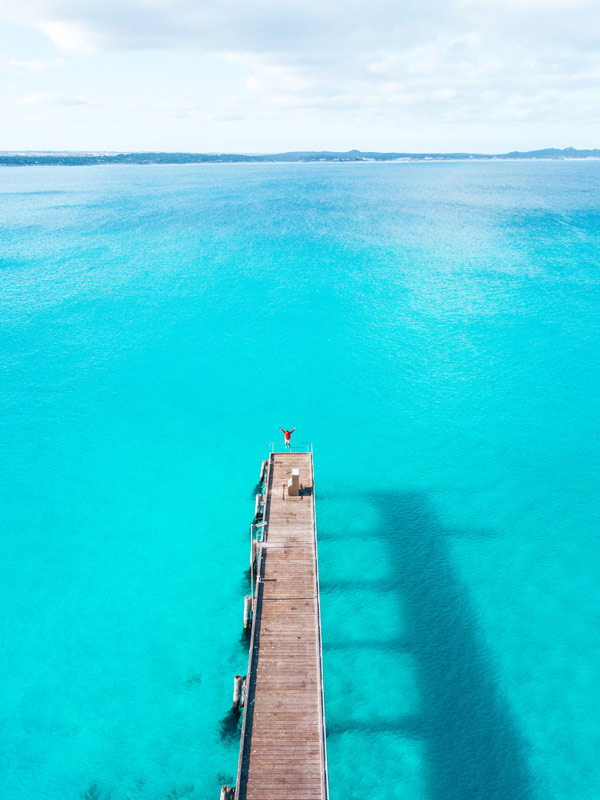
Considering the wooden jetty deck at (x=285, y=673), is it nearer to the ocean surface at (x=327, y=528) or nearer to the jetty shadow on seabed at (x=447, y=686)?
the ocean surface at (x=327, y=528)

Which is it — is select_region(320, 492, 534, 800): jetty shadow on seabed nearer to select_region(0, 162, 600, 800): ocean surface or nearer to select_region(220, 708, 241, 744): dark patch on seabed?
select_region(0, 162, 600, 800): ocean surface

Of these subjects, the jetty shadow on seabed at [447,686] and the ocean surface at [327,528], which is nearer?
the jetty shadow on seabed at [447,686]

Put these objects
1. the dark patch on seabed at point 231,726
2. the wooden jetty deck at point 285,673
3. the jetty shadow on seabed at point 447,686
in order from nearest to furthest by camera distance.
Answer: the wooden jetty deck at point 285,673
the jetty shadow on seabed at point 447,686
the dark patch on seabed at point 231,726

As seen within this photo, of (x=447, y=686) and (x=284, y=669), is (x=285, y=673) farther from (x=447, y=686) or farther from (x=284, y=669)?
(x=447, y=686)

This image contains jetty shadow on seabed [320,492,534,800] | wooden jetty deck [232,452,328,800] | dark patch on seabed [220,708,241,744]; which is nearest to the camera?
wooden jetty deck [232,452,328,800]

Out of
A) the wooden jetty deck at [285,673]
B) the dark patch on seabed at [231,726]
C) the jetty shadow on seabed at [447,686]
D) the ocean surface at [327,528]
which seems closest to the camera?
the wooden jetty deck at [285,673]

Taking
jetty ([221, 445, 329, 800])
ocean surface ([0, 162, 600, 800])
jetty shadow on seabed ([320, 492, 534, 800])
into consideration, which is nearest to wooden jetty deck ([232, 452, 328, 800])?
jetty ([221, 445, 329, 800])

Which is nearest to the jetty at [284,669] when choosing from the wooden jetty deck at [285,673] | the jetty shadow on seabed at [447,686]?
the wooden jetty deck at [285,673]
